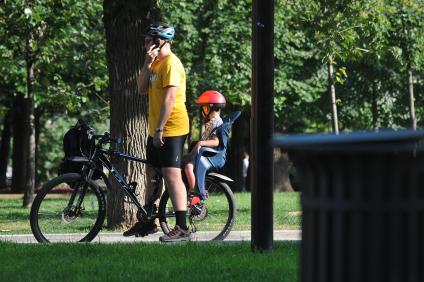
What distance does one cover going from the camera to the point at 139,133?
1128 cm

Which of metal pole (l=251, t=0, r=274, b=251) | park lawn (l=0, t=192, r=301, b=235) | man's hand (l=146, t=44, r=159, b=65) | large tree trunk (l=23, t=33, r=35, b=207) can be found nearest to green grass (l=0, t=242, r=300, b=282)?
metal pole (l=251, t=0, r=274, b=251)

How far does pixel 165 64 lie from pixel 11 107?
26.6 m

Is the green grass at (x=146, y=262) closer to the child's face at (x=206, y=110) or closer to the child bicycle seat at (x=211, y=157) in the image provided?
the child bicycle seat at (x=211, y=157)

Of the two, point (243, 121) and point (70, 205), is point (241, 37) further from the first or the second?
point (70, 205)

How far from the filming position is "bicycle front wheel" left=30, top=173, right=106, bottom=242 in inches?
347

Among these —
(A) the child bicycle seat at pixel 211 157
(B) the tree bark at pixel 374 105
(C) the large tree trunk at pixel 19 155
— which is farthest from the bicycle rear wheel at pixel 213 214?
(C) the large tree trunk at pixel 19 155

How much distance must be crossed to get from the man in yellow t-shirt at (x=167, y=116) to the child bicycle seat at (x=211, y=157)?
55 cm

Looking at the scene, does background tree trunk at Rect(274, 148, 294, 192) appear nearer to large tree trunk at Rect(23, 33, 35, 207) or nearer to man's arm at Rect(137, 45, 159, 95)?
large tree trunk at Rect(23, 33, 35, 207)

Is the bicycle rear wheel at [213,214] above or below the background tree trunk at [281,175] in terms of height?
below

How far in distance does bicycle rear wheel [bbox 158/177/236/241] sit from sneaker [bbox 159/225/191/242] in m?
0.64

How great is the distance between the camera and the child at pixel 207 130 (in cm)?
925

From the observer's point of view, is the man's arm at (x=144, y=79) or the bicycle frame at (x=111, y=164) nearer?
the man's arm at (x=144, y=79)

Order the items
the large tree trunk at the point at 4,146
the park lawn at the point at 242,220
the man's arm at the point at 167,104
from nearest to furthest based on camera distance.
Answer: the man's arm at the point at 167,104
the park lawn at the point at 242,220
the large tree trunk at the point at 4,146

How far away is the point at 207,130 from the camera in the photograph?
382 inches
